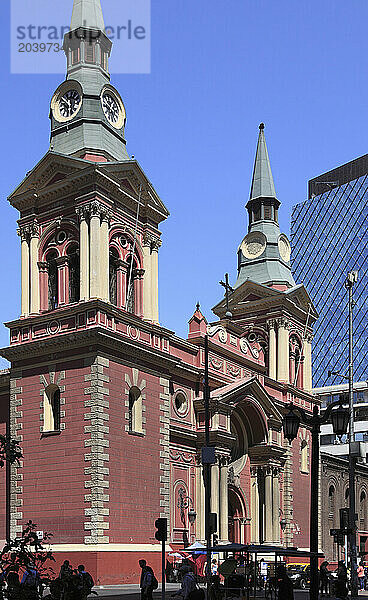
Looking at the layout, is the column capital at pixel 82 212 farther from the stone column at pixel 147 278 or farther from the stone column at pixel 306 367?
the stone column at pixel 306 367

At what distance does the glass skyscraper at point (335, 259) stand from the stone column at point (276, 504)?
248ft

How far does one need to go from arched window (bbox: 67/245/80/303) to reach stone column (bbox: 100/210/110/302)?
1638 millimetres

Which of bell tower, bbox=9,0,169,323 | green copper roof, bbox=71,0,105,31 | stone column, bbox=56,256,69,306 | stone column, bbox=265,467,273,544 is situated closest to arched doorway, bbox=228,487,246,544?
stone column, bbox=265,467,273,544

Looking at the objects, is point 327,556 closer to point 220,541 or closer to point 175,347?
point 220,541

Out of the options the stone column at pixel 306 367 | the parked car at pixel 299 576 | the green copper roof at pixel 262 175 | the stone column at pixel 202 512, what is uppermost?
the green copper roof at pixel 262 175

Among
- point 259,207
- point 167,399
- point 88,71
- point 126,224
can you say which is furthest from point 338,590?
point 259,207

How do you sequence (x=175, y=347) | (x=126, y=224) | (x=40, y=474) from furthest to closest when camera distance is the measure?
(x=175, y=347) → (x=126, y=224) → (x=40, y=474)

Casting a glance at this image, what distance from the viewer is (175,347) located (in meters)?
41.2

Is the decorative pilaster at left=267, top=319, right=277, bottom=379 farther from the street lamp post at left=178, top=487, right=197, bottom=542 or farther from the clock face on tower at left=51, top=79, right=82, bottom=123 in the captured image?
the clock face on tower at left=51, top=79, right=82, bottom=123

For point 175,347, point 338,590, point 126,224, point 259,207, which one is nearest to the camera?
point 338,590

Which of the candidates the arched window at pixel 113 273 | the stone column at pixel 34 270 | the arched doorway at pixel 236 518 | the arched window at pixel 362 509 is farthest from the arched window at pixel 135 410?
the arched window at pixel 362 509

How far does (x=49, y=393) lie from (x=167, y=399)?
19.4ft

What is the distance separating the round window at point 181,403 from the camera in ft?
136

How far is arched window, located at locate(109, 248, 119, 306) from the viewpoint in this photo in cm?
3756
